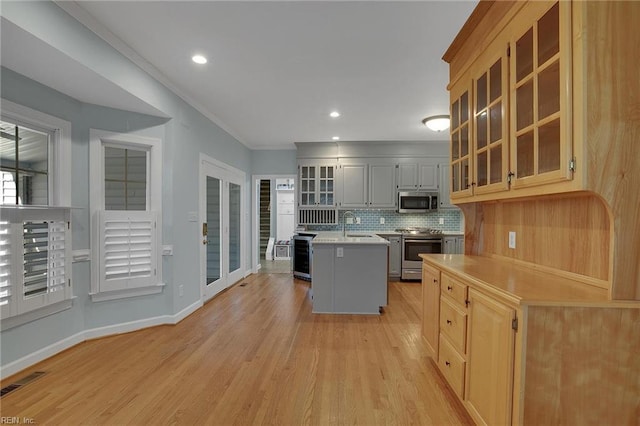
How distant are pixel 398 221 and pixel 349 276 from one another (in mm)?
2584

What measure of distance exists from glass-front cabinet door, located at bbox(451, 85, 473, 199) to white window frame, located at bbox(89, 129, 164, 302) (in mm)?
3035

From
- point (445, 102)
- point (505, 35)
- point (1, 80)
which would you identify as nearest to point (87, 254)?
point (1, 80)

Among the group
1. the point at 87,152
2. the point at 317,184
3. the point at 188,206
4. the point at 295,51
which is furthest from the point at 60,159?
the point at 317,184

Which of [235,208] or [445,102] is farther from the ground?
[445,102]

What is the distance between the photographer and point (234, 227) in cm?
517

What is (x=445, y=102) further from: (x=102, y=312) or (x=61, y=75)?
(x=102, y=312)

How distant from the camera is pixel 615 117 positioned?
1196mm

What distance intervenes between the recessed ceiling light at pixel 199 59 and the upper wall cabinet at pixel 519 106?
7.27 feet

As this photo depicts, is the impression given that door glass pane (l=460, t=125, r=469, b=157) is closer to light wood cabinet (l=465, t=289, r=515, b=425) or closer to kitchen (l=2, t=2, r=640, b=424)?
kitchen (l=2, t=2, r=640, b=424)

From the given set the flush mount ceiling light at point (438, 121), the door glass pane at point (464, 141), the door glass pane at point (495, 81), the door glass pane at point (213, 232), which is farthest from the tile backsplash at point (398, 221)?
the door glass pane at point (495, 81)

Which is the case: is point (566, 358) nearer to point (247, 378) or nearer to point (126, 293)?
point (247, 378)

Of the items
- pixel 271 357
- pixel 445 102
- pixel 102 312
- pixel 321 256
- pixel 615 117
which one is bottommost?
pixel 271 357

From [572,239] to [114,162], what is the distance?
394cm

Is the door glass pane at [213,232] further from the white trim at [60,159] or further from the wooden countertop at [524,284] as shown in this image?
the wooden countertop at [524,284]
